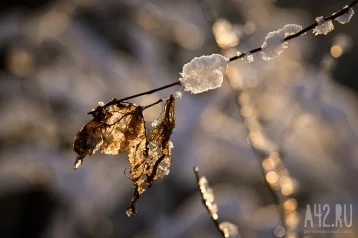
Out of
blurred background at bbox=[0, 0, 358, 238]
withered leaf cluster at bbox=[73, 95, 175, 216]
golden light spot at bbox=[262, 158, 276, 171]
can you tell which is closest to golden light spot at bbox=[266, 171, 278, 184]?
golden light spot at bbox=[262, 158, 276, 171]

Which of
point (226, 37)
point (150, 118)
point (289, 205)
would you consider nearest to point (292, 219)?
point (289, 205)

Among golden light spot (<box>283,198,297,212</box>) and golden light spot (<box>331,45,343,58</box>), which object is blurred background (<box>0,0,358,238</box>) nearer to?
golden light spot (<box>331,45,343,58</box>)

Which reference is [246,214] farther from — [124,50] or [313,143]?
[124,50]

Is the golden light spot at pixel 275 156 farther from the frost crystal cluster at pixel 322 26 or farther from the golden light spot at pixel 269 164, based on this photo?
the frost crystal cluster at pixel 322 26

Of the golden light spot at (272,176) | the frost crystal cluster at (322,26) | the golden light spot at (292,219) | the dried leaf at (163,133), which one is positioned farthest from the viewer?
the golden light spot at (272,176)

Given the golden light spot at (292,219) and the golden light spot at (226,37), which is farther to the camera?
the golden light spot at (226,37)

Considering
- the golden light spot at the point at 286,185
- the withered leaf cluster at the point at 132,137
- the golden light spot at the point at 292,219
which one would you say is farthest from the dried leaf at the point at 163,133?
the golden light spot at the point at 286,185

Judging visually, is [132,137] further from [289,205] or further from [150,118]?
[150,118]
